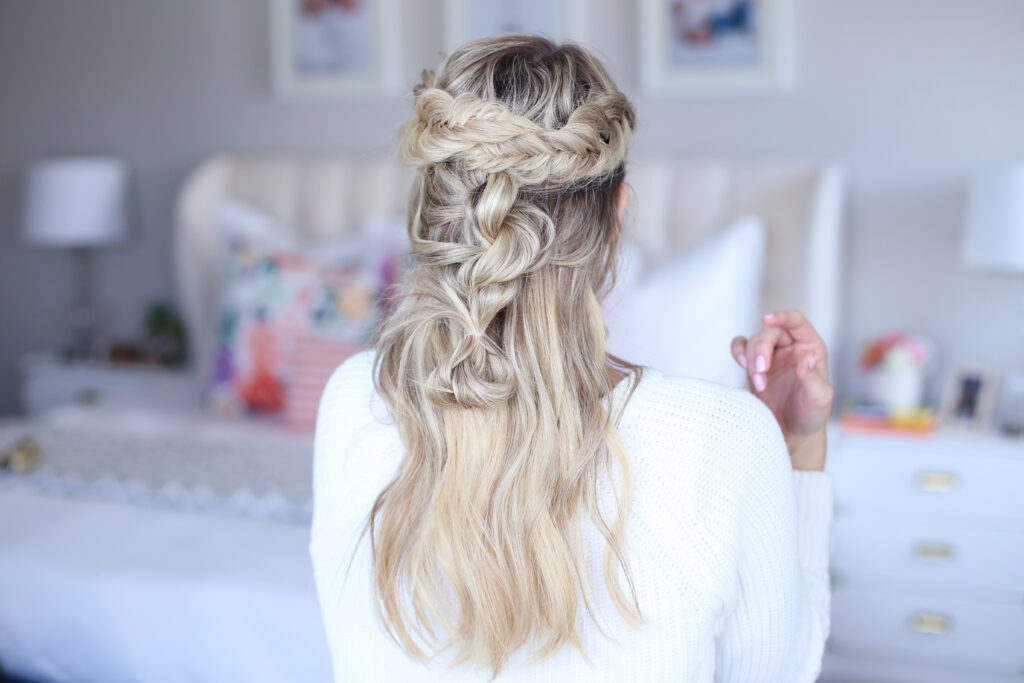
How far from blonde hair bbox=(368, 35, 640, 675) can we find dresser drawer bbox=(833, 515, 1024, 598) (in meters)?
1.58

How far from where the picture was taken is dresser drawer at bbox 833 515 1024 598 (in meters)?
2.23

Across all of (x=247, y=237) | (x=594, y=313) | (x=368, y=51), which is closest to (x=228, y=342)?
(x=247, y=237)

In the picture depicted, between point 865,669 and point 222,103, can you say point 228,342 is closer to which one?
point 222,103

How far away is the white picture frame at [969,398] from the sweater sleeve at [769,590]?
1.52 meters

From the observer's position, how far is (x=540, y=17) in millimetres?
2812

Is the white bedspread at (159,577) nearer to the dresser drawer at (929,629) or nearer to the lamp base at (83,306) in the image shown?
the dresser drawer at (929,629)

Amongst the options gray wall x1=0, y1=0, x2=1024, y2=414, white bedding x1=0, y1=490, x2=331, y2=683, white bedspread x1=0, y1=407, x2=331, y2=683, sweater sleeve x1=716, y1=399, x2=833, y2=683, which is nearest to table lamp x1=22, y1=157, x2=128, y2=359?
gray wall x1=0, y1=0, x2=1024, y2=414

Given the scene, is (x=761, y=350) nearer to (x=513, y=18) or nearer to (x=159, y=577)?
(x=159, y=577)

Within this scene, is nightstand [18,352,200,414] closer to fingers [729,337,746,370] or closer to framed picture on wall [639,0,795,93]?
framed picture on wall [639,0,795,93]

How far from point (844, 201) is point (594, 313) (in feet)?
6.26

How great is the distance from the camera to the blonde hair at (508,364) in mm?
922

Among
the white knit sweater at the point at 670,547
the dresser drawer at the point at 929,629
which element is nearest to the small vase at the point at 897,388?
the dresser drawer at the point at 929,629

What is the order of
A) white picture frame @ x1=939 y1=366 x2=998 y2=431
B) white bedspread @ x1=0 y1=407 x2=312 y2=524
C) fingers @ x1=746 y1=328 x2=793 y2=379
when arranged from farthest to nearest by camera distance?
white picture frame @ x1=939 y1=366 x2=998 y2=431 → white bedspread @ x1=0 y1=407 x2=312 y2=524 → fingers @ x1=746 y1=328 x2=793 y2=379

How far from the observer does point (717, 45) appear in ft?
8.74
